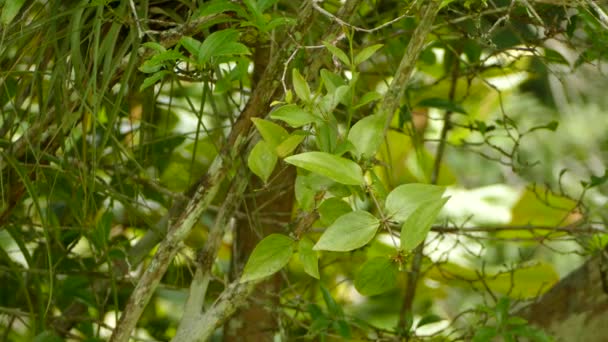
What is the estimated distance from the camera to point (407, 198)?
71 cm

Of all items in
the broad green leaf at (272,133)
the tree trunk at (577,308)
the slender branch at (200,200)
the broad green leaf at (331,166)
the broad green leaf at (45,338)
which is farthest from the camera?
the tree trunk at (577,308)

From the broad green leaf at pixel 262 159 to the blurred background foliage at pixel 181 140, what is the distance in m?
0.08

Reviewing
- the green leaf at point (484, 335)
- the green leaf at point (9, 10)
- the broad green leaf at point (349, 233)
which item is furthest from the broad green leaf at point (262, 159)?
the green leaf at point (484, 335)

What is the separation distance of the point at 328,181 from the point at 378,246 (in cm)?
74

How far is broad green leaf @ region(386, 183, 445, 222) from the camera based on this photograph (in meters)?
0.71

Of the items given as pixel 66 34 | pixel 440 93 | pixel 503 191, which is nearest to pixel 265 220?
pixel 66 34

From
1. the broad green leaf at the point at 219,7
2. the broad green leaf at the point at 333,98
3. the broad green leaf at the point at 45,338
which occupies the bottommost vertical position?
the broad green leaf at the point at 45,338

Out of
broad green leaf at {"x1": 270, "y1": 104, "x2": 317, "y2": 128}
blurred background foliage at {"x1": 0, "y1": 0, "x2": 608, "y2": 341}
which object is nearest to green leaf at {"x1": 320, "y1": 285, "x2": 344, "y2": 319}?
blurred background foliage at {"x1": 0, "y1": 0, "x2": 608, "y2": 341}

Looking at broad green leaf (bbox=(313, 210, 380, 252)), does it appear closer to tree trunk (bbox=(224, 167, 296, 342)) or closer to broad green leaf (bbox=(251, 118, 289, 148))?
broad green leaf (bbox=(251, 118, 289, 148))

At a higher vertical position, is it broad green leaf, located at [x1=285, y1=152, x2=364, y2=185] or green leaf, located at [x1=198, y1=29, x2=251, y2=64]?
green leaf, located at [x1=198, y1=29, x2=251, y2=64]

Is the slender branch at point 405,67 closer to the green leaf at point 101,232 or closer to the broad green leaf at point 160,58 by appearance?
the broad green leaf at point 160,58

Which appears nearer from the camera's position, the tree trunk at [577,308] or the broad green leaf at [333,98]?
the broad green leaf at [333,98]

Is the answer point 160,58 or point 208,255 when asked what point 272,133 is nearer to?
point 160,58

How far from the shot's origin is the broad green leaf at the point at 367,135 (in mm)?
747
